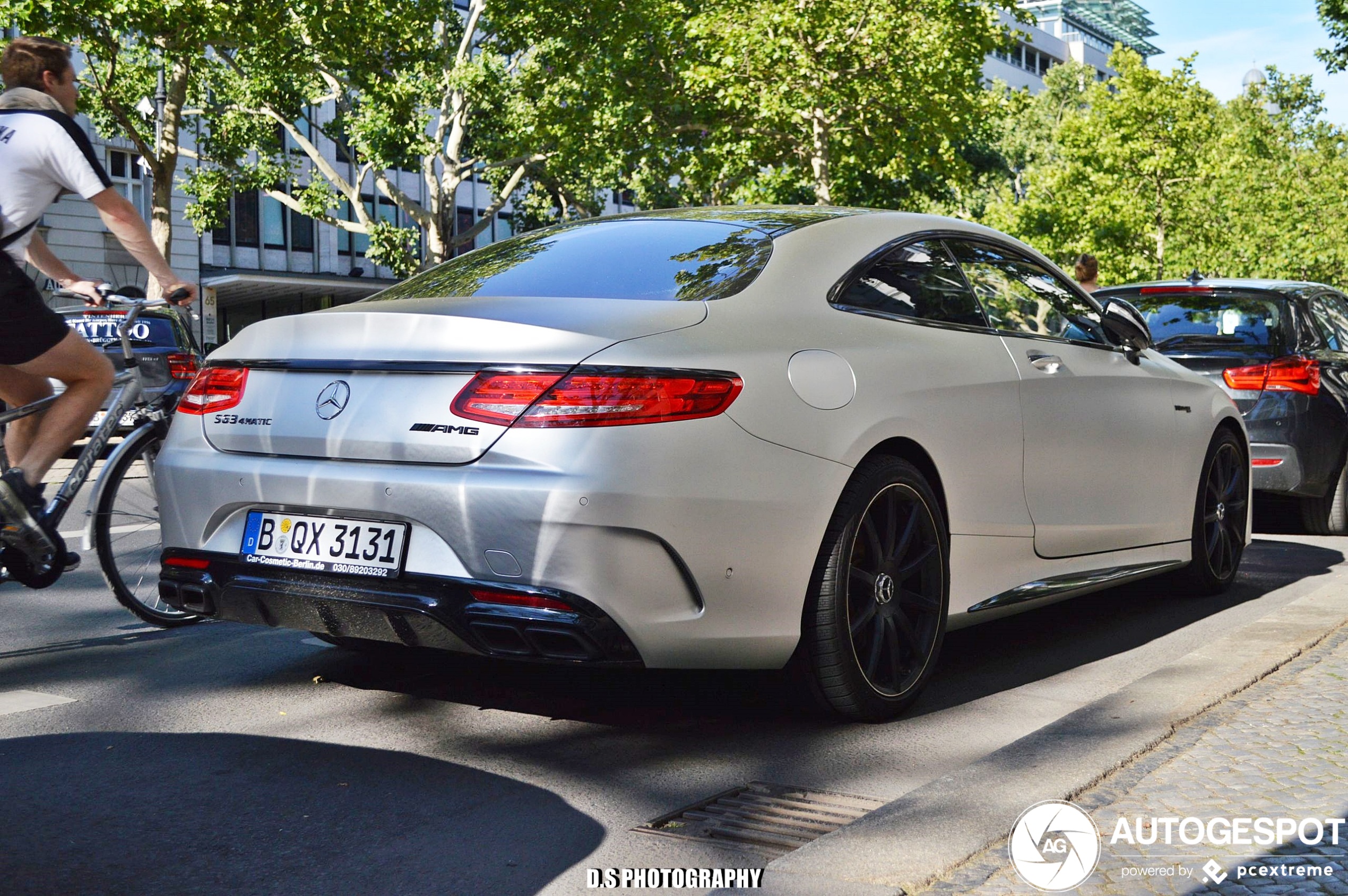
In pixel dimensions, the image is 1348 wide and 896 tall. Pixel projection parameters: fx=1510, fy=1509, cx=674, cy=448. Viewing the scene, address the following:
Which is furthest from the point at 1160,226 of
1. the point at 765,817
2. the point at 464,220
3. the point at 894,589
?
the point at 765,817

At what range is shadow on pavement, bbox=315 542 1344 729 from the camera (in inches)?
179

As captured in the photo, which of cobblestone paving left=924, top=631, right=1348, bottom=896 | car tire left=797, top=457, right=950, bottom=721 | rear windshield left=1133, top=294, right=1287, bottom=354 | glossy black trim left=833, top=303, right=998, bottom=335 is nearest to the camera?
cobblestone paving left=924, top=631, right=1348, bottom=896

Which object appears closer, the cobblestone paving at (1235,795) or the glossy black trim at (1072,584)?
the cobblestone paving at (1235,795)

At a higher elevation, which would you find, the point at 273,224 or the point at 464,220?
the point at 464,220

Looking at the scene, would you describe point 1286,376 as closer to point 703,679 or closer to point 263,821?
point 703,679

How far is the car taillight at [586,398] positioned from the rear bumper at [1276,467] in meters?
6.13

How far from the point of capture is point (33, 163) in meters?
4.81

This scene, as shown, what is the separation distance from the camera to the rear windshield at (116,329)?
7.94 metres

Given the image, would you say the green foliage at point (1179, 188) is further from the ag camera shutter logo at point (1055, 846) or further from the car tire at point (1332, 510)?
the ag camera shutter logo at point (1055, 846)

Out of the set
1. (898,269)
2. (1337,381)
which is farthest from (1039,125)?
(898,269)

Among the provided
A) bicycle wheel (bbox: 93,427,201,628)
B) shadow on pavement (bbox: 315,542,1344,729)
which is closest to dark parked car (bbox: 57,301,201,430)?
bicycle wheel (bbox: 93,427,201,628)

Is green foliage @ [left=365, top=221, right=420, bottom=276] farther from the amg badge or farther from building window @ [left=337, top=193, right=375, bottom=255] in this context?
the amg badge

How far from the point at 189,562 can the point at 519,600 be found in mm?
1146

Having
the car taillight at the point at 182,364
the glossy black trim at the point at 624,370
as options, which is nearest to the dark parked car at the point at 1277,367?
the glossy black trim at the point at 624,370
